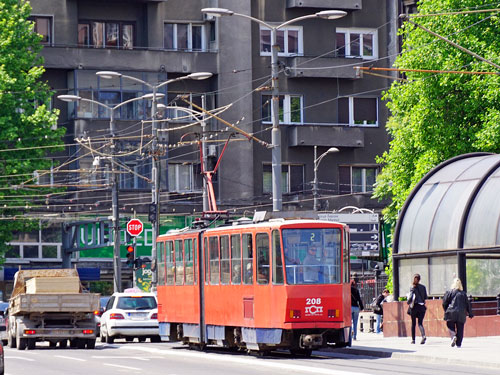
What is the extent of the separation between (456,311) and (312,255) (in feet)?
13.7

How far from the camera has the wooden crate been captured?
36875 millimetres

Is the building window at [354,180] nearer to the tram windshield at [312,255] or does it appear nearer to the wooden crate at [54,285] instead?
the wooden crate at [54,285]

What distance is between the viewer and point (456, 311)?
30.2 meters

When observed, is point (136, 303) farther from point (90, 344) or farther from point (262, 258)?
point (262, 258)

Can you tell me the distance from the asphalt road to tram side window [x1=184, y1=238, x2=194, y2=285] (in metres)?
1.75

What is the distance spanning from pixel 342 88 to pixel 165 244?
1371 inches

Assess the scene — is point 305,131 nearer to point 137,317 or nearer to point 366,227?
point 366,227

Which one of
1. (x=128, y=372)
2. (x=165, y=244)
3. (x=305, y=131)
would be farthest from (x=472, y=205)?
(x=305, y=131)

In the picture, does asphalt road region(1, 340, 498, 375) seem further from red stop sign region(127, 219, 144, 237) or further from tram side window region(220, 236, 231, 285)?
red stop sign region(127, 219, 144, 237)

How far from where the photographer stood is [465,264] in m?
35.0

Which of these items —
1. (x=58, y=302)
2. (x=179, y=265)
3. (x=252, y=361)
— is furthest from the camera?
(x=58, y=302)

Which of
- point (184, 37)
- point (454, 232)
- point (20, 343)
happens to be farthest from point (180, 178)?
point (454, 232)

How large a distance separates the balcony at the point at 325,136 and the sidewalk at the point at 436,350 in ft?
103

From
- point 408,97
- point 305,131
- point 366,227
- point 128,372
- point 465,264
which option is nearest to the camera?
point 128,372
